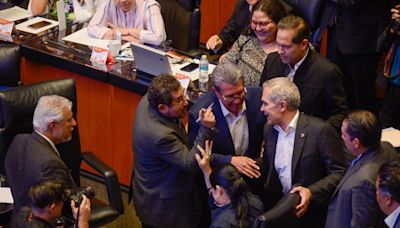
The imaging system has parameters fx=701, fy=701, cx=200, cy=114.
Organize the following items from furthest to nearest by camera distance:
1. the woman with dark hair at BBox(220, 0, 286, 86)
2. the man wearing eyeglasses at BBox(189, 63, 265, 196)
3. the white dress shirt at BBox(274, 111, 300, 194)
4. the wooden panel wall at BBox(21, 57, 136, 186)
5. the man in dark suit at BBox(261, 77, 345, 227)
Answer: the wooden panel wall at BBox(21, 57, 136, 186)
the woman with dark hair at BBox(220, 0, 286, 86)
the man wearing eyeglasses at BBox(189, 63, 265, 196)
the white dress shirt at BBox(274, 111, 300, 194)
the man in dark suit at BBox(261, 77, 345, 227)

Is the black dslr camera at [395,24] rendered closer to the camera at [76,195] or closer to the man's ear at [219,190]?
the man's ear at [219,190]

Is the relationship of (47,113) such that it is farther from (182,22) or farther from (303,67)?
(182,22)

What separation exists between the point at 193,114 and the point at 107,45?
1.44 meters

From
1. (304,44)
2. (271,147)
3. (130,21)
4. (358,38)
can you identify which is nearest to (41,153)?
(271,147)

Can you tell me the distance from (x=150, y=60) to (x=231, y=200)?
1.54 metres

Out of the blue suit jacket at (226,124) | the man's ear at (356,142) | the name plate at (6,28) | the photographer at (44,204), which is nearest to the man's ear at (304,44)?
the blue suit jacket at (226,124)

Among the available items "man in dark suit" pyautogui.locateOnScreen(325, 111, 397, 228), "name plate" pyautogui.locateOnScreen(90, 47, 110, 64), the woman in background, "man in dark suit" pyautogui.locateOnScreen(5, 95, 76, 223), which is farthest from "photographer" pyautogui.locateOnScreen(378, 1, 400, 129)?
"man in dark suit" pyautogui.locateOnScreen(5, 95, 76, 223)

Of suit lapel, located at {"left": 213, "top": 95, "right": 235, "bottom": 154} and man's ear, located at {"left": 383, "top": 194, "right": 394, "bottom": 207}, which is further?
suit lapel, located at {"left": 213, "top": 95, "right": 235, "bottom": 154}

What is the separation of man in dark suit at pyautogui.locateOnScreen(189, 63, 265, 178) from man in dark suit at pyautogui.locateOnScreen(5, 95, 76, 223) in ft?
2.19

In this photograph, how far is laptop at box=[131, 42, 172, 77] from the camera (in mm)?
4309

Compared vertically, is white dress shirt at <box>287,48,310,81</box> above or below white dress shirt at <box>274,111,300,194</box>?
above

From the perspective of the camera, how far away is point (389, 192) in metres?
2.84

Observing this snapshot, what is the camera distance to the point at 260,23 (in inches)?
163

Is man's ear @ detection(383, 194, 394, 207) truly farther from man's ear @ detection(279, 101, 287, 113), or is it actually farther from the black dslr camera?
the black dslr camera
